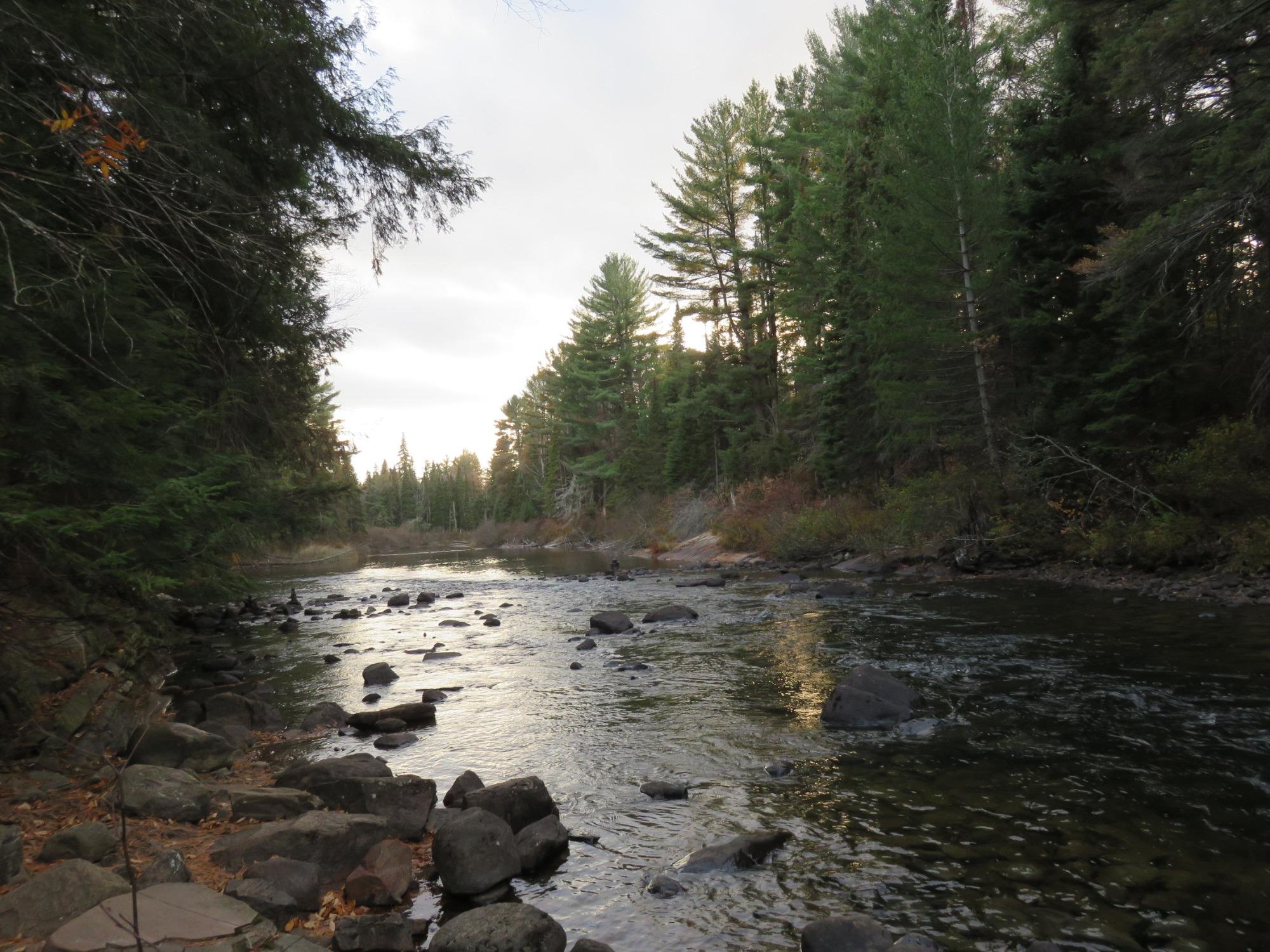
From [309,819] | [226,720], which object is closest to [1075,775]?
[309,819]

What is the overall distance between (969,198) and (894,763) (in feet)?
56.8

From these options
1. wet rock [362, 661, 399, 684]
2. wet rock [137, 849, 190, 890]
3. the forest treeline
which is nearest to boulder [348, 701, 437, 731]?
wet rock [362, 661, 399, 684]

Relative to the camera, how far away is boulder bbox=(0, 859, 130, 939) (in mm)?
2859

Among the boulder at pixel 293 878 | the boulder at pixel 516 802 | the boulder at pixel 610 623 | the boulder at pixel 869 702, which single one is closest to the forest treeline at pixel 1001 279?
the boulder at pixel 869 702

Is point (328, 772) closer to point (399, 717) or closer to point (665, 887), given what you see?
point (399, 717)

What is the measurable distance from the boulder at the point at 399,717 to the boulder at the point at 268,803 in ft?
8.15

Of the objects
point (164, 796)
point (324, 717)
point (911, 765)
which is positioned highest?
point (164, 796)

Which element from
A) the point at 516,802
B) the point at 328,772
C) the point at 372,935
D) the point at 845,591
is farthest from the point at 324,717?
the point at 845,591

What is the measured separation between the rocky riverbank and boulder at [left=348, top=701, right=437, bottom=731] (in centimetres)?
67

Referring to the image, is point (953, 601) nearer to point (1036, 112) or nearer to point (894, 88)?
point (1036, 112)

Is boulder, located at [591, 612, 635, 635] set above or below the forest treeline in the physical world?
below

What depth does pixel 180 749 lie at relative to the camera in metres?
5.94

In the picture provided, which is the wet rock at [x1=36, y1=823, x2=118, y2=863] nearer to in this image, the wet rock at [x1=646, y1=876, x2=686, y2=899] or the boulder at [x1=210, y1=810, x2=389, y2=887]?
the boulder at [x1=210, y1=810, x2=389, y2=887]

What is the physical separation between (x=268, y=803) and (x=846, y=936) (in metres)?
3.81
